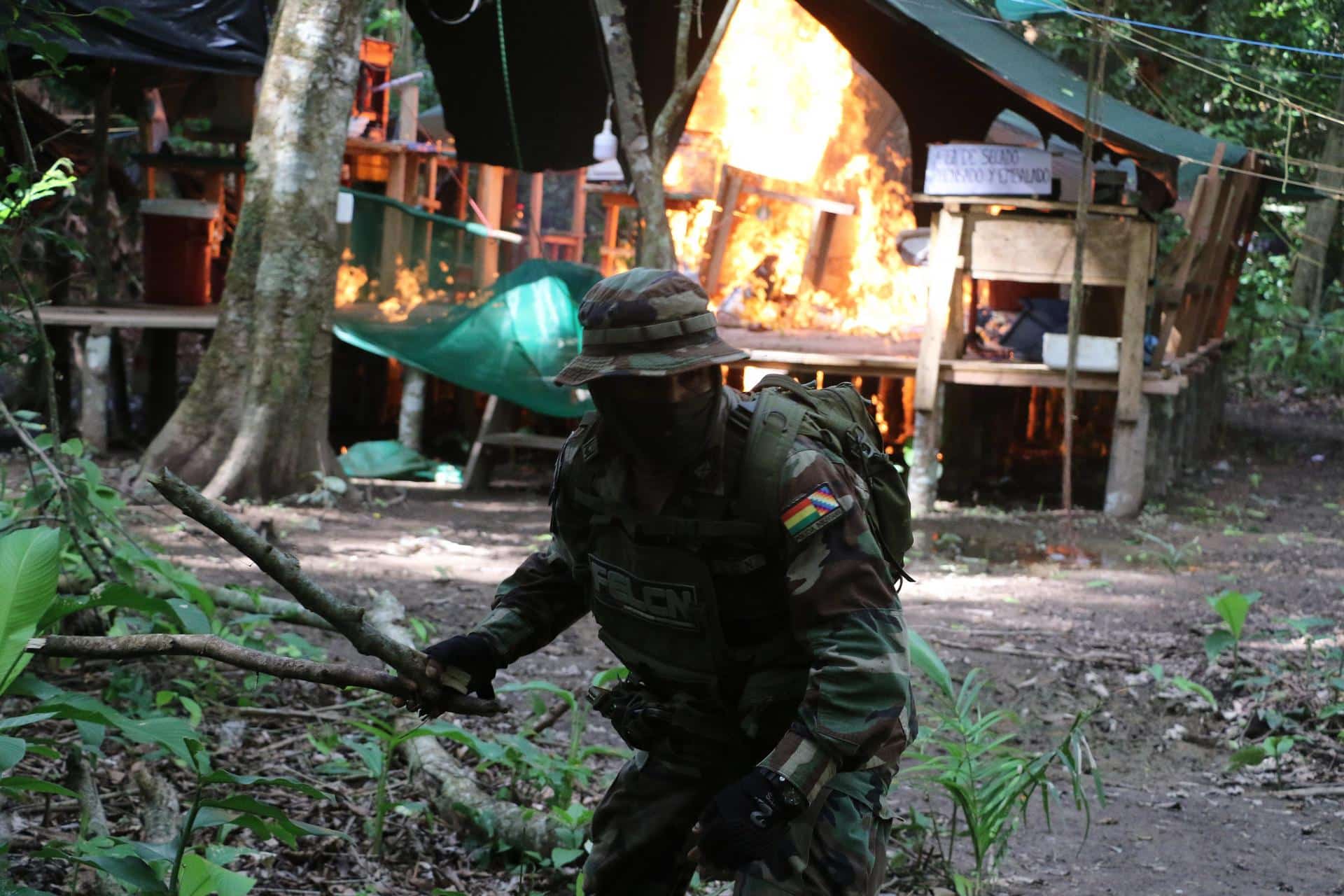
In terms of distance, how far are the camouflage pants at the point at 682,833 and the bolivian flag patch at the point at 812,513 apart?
47cm

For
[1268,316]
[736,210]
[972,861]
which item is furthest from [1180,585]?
[1268,316]

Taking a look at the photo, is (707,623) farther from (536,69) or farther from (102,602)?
(536,69)

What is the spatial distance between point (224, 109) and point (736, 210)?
219 inches

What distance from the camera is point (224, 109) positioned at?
1313 centimetres

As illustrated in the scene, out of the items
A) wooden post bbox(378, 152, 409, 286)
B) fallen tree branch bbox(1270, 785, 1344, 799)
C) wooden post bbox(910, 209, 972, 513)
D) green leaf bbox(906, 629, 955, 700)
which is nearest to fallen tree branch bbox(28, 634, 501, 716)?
green leaf bbox(906, 629, 955, 700)

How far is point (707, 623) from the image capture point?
260 cm

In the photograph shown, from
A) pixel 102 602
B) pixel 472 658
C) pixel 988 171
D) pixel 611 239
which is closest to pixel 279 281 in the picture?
pixel 988 171

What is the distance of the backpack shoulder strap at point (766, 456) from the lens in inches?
97.5

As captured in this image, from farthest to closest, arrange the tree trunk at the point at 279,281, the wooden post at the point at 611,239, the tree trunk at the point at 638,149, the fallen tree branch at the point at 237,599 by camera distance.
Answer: the wooden post at the point at 611,239, the tree trunk at the point at 279,281, the tree trunk at the point at 638,149, the fallen tree branch at the point at 237,599

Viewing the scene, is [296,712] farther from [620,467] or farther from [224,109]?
[224,109]

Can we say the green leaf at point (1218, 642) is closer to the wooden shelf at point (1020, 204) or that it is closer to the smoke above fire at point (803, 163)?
the wooden shelf at point (1020, 204)

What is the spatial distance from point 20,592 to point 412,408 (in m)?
9.38

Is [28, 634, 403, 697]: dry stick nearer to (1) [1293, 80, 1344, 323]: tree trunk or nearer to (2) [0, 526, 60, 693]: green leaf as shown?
(2) [0, 526, 60, 693]: green leaf

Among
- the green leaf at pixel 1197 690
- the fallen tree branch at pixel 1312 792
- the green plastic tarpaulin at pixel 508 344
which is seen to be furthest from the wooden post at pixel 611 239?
the fallen tree branch at pixel 1312 792
